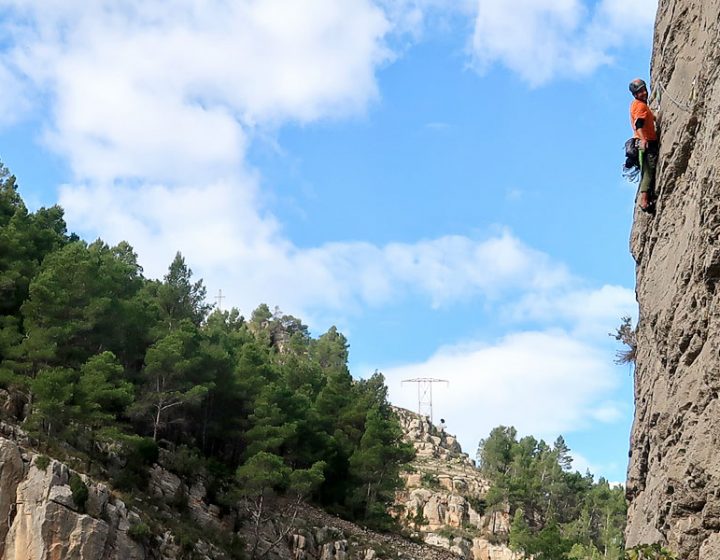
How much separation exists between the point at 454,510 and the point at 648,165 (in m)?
81.1

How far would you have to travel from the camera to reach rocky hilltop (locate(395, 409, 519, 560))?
247ft

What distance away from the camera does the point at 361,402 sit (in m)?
52.7

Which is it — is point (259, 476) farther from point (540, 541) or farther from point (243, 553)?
point (540, 541)

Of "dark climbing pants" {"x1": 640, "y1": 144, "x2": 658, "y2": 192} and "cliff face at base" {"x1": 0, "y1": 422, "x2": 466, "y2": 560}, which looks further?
"cliff face at base" {"x1": 0, "y1": 422, "x2": 466, "y2": 560}

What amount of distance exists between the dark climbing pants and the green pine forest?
25406 mm

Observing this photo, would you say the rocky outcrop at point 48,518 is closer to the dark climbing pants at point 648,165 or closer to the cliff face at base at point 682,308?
the cliff face at base at point 682,308

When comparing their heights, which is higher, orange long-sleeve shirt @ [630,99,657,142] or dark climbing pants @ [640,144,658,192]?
orange long-sleeve shirt @ [630,99,657,142]

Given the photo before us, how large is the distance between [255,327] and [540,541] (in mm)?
63944

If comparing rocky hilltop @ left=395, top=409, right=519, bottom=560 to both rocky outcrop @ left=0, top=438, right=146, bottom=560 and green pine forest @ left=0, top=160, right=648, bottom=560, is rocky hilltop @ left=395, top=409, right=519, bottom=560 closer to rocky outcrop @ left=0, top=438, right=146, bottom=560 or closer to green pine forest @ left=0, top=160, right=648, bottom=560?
green pine forest @ left=0, top=160, right=648, bottom=560

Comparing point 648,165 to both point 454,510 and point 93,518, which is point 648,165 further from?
point 454,510

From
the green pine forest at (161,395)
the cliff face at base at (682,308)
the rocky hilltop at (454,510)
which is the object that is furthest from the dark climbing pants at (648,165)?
the rocky hilltop at (454,510)

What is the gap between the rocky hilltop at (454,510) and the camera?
7531 cm

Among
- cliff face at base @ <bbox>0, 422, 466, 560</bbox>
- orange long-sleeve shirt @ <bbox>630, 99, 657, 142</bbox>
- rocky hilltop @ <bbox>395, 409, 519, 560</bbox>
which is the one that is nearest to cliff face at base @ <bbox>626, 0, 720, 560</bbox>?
orange long-sleeve shirt @ <bbox>630, 99, 657, 142</bbox>

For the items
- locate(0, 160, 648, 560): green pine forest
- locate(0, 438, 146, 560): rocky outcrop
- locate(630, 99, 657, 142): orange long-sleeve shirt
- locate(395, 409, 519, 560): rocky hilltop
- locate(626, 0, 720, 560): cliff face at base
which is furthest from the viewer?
locate(395, 409, 519, 560): rocky hilltop
